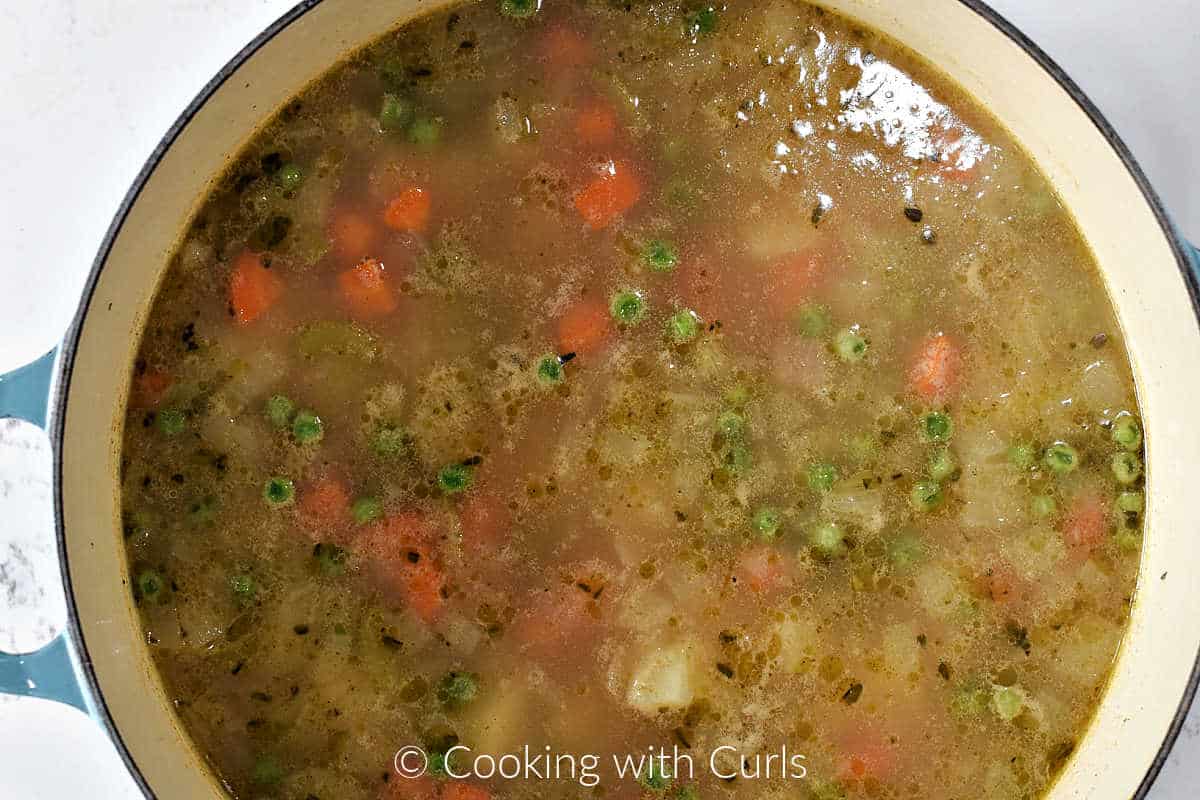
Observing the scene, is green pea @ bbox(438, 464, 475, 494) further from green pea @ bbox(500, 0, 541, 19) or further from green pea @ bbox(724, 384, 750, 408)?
green pea @ bbox(500, 0, 541, 19)

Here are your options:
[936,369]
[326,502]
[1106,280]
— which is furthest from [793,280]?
[326,502]

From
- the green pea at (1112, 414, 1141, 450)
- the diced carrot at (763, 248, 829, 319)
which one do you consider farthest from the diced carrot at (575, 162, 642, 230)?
the green pea at (1112, 414, 1141, 450)

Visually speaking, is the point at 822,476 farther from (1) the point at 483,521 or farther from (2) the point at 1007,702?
(1) the point at 483,521

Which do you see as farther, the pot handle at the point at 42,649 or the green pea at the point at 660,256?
the green pea at the point at 660,256

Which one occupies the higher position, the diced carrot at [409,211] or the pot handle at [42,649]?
the diced carrot at [409,211]

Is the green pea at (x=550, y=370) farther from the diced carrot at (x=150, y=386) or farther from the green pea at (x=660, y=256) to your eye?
the diced carrot at (x=150, y=386)

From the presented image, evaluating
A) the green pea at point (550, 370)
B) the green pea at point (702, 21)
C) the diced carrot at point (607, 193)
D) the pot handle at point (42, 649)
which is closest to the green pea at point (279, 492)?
the pot handle at point (42, 649)

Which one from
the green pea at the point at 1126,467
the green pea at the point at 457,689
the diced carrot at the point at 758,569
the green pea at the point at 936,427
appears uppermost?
the green pea at the point at 936,427
